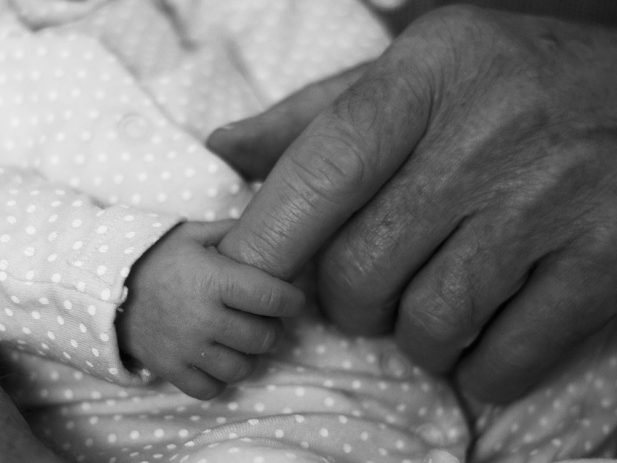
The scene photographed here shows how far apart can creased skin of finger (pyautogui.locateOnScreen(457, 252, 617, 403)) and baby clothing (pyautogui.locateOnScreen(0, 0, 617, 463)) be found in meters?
0.08

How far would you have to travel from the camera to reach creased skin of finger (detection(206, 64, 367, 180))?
2.87ft

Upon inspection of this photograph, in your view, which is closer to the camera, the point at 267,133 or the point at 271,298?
the point at 271,298

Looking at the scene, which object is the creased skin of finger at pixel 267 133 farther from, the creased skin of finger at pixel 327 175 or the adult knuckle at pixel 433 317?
the adult knuckle at pixel 433 317

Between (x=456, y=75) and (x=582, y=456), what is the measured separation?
45cm

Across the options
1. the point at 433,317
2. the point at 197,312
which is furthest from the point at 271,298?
the point at 433,317

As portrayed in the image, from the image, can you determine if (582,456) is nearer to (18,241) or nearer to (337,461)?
(337,461)

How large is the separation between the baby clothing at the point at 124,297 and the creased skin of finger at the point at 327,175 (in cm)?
9

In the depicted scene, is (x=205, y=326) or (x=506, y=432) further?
(x=506, y=432)

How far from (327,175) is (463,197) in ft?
0.47

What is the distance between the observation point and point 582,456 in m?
0.92

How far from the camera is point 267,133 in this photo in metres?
0.88

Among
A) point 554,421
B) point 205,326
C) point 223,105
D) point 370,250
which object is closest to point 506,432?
point 554,421

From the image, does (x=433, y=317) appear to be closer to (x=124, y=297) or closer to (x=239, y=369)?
(x=239, y=369)

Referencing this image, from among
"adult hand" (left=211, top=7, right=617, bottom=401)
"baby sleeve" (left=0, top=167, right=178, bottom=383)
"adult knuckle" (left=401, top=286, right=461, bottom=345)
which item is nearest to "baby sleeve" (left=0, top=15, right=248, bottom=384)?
"baby sleeve" (left=0, top=167, right=178, bottom=383)
